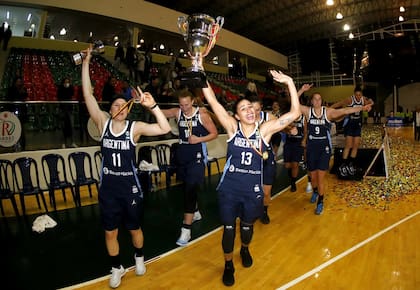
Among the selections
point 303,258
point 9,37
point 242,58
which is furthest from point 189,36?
point 242,58

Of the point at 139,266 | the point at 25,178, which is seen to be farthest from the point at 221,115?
the point at 25,178

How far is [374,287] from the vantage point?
3029 millimetres

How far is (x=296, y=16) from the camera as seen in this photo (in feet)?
82.7

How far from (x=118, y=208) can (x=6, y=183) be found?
11.2 feet

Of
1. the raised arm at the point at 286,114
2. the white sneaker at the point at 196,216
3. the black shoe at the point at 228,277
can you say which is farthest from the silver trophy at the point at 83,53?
the white sneaker at the point at 196,216

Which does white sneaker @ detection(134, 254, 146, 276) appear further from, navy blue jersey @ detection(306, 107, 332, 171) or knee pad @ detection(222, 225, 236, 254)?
navy blue jersey @ detection(306, 107, 332, 171)

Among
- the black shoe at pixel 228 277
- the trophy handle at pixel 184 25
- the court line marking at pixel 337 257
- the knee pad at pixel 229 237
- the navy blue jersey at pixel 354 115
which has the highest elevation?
the trophy handle at pixel 184 25

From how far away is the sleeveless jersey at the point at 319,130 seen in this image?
5094 mm

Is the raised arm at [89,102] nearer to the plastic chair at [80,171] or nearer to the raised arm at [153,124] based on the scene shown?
the raised arm at [153,124]

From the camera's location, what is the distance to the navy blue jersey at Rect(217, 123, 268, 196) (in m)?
3.05

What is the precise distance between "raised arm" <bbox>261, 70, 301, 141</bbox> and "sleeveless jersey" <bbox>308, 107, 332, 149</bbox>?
2.16 metres

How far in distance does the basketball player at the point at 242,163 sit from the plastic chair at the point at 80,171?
3.72 metres

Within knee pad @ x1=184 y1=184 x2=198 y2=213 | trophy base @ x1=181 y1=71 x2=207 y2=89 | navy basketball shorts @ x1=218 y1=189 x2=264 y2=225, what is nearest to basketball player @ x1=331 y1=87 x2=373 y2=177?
knee pad @ x1=184 y1=184 x2=198 y2=213

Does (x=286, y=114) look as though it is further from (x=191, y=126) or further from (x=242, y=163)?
(x=191, y=126)
